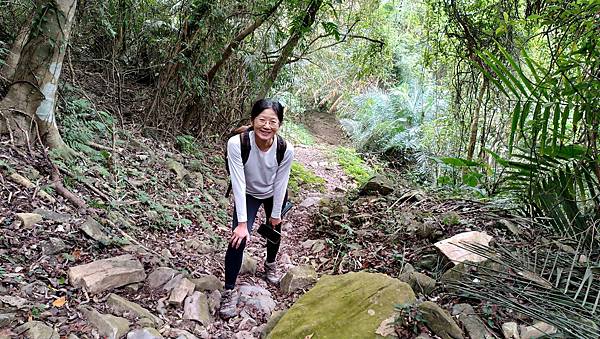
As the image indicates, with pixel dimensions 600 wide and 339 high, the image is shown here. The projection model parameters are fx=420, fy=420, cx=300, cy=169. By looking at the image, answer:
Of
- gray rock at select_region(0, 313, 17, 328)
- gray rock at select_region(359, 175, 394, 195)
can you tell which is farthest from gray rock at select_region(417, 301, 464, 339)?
gray rock at select_region(359, 175, 394, 195)

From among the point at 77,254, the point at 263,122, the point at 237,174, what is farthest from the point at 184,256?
the point at 263,122

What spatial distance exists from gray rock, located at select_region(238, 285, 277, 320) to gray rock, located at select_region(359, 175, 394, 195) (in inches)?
101

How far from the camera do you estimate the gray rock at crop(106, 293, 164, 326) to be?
7.50 feet

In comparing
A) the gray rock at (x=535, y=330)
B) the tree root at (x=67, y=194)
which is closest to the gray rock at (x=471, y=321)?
→ the gray rock at (x=535, y=330)

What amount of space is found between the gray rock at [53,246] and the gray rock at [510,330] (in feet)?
8.53

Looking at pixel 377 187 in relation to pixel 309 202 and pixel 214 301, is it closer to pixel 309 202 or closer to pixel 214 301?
pixel 309 202

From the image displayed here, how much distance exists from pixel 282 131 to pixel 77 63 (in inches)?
286

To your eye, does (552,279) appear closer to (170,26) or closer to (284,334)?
(284,334)

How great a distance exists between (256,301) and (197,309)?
1.52 feet

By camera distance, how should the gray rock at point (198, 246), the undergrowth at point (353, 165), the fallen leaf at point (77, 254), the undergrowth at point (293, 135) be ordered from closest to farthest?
the fallen leaf at point (77, 254)
the gray rock at point (198, 246)
the undergrowth at point (353, 165)
the undergrowth at point (293, 135)

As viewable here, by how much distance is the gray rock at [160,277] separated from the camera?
8.89ft

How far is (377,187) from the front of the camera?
17.6ft

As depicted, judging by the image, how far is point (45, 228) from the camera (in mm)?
2785

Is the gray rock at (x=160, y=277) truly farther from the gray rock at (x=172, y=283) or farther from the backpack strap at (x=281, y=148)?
the backpack strap at (x=281, y=148)
